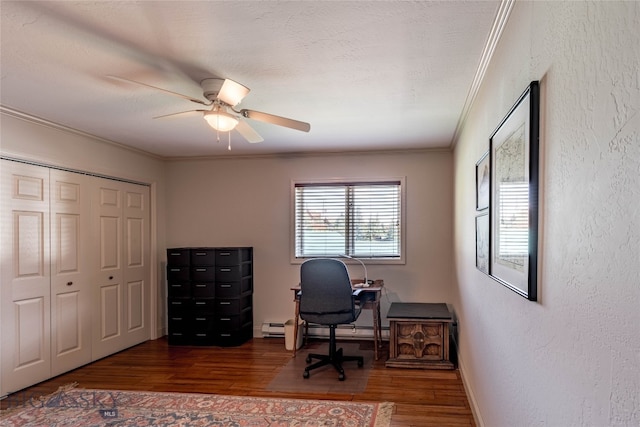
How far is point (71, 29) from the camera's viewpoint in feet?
6.68

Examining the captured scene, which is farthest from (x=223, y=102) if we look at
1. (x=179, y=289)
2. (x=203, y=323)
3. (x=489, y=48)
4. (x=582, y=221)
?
(x=203, y=323)

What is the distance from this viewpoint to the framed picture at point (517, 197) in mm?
1407

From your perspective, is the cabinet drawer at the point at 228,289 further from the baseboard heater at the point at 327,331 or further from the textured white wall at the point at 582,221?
the textured white wall at the point at 582,221

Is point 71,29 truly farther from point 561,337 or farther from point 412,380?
point 412,380

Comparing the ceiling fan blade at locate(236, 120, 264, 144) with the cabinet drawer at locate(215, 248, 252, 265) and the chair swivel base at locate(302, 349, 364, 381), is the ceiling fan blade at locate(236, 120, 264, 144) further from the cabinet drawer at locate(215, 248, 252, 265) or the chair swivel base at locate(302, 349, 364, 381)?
the chair swivel base at locate(302, 349, 364, 381)

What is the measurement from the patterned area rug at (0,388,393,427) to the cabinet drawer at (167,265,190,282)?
1647 millimetres

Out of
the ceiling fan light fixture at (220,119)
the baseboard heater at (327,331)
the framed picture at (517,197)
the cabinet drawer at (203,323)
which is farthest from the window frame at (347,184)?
→ the framed picture at (517,197)

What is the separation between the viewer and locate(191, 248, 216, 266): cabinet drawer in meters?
4.84

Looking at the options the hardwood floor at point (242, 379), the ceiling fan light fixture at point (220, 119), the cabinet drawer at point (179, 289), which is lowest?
the hardwood floor at point (242, 379)

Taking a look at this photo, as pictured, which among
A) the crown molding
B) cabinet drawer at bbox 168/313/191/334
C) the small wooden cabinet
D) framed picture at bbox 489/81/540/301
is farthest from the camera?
cabinet drawer at bbox 168/313/191/334

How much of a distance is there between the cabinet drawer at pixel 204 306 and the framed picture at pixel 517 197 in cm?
354

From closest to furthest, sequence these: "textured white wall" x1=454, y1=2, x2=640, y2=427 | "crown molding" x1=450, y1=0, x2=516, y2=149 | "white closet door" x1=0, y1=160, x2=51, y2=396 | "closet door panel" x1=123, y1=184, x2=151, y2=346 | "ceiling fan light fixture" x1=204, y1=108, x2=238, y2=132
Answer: "textured white wall" x1=454, y1=2, x2=640, y2=427, "crown molding" x1=450, y1=0, x2=516, y2=149, "ceiling fan light fixture" x1=204, y1=108, x2=238, y2=132, "white closet door" x1=0, y1=160, x2=51, y2=396, "closet door panel" x1=123, y1=184, x2=151, y2=346

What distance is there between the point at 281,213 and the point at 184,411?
2675mm

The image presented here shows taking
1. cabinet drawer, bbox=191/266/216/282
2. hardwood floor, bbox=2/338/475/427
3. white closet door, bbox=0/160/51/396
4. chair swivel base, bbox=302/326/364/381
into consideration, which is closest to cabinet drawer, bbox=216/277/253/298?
cabinet drawer, bbox=191/266/216/282
